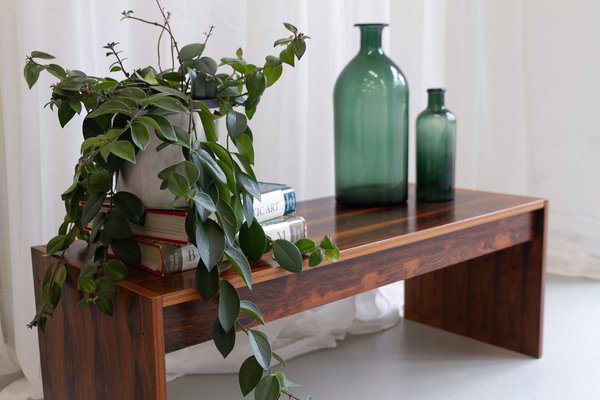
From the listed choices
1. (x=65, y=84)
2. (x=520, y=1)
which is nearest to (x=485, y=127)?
(x=520, y=1)

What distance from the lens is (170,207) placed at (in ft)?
4.15

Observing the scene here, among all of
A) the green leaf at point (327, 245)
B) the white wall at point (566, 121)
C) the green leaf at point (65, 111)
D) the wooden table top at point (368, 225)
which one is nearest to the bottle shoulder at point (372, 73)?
the wooden table top at point (368, 225)

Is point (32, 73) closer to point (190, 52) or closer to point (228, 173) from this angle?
point (190, 52)

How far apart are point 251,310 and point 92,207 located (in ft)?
1.01

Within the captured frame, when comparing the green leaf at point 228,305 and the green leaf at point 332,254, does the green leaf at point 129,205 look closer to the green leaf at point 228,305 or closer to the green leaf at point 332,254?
the green leaf at point 228,305

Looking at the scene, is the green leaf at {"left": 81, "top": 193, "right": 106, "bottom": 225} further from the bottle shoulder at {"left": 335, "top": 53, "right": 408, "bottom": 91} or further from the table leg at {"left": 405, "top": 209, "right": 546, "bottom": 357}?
the table leg at {"left": 405, "top": 209, "right": 546, "bottom": 357}

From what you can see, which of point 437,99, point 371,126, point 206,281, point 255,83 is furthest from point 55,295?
point 437,99

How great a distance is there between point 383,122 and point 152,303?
2.85 ft

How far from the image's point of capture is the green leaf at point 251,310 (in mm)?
1226

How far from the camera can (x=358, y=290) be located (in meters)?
1.51

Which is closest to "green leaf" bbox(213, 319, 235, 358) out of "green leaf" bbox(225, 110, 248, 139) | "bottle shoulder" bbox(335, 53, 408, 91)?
"green leaf" bbox(225, 110, 248, 139)

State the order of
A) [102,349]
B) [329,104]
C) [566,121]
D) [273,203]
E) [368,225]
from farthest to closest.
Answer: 1. [566,121]
2. [329,104]
3. [368,225]
4. [273,203]
5. [102,349]

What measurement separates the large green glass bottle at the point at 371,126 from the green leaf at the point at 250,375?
706 mm

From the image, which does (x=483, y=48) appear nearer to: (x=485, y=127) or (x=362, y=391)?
(x=485, y=127)
